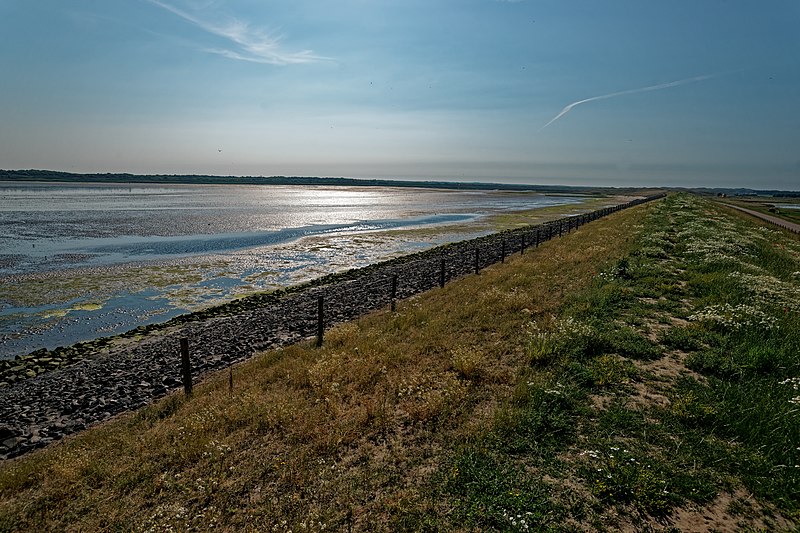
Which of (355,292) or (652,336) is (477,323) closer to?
(652,336)

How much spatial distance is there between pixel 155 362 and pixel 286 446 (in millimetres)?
9618

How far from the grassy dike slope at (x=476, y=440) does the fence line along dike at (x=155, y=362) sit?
145cm

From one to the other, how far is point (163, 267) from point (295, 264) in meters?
10.4

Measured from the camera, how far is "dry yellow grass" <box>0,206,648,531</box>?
6.05m

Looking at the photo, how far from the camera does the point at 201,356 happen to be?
583 inches

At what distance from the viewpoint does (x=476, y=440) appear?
23.2 feet

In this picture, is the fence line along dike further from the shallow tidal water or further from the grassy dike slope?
the shallow tidal water

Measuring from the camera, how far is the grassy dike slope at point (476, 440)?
18.0 feet

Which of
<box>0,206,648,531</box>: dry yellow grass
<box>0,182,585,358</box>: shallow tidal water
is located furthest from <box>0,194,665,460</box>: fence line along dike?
<box>0,182,585,358</box>: shallow tidal water

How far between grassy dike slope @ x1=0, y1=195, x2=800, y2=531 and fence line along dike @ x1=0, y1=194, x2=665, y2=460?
145 cm

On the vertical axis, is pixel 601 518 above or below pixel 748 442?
below

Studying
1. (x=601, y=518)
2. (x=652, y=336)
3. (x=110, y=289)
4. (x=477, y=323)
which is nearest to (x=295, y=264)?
(x=110, y=289)

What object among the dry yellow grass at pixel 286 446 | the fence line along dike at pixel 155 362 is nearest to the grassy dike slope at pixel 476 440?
the dry yellow grass at pixel 286 446

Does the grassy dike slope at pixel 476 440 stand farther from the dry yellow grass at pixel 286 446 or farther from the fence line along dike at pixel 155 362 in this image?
the fence line along dike at pixel 155 362
